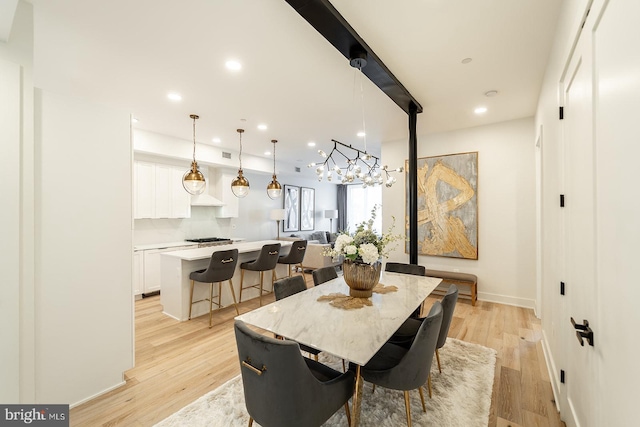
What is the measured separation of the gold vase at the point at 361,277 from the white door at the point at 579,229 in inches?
48.0

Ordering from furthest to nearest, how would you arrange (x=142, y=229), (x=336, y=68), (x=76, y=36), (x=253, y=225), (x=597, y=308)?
(x=253, y=225), (x=142, y=229), (x=336, y=68), (x=76, y=36), (x=597, y=308)

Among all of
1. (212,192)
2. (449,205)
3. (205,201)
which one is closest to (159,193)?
(205,201)

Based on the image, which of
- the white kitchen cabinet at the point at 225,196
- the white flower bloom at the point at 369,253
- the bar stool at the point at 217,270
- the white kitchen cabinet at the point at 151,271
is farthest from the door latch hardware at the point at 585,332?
the white kitchen cabinet at the point at 225,196

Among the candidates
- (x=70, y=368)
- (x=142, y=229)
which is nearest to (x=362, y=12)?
(x=70, y=368)

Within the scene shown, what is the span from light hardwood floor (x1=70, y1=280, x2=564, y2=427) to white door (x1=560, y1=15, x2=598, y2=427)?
43cm

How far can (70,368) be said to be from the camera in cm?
204

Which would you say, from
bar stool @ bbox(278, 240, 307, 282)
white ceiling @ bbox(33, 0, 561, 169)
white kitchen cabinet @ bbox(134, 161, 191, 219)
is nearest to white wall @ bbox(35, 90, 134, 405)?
white ceiling @ bbox(33, 0, 561, 169)

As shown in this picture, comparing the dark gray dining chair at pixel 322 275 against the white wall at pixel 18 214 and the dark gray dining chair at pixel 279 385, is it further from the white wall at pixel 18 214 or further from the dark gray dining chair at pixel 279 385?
the white wall at pixel 18 214

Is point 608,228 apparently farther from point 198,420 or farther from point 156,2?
point 156,2

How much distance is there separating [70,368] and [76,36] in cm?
263

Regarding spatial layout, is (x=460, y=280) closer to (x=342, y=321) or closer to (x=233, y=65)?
(x=342, y=321)

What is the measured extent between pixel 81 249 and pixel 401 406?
8.92 ft

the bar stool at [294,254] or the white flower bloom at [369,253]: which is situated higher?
the white flower bloom at [369,253]

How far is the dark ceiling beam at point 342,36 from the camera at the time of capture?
176 cm
